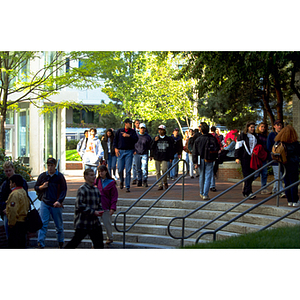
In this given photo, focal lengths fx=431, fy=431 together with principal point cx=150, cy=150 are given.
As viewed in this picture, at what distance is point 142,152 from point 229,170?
4561 millimetres

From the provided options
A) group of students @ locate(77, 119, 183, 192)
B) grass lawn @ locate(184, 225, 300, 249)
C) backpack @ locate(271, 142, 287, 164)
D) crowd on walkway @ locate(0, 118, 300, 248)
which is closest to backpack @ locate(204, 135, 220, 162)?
crowd on walkway @ locate(0, 118, 300, 248)

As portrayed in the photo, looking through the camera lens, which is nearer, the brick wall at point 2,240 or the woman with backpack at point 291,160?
the woman with backpack at point 291,160

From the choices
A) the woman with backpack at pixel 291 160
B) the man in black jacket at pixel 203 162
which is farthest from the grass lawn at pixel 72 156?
the woman with backpack at pixel 291 160

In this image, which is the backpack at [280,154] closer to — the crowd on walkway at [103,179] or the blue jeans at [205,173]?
the crowd on walkway at [103,179]

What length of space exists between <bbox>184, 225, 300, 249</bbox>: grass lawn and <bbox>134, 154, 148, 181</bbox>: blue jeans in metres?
5.86

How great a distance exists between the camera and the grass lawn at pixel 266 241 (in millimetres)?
6883

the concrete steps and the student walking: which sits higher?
the student walking

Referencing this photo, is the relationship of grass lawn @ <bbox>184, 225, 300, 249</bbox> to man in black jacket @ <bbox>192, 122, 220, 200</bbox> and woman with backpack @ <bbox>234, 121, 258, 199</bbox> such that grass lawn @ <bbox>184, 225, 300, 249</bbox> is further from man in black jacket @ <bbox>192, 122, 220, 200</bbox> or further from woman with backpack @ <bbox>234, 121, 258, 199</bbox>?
man in black jacket @ <bbox>192, 122, 220, 200</bbox>

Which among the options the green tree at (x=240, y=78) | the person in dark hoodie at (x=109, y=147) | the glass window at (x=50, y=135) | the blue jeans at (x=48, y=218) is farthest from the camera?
the glass window at (x=50, y=135)

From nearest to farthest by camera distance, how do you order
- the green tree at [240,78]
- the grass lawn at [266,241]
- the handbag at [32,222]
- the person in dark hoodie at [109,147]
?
the grass lawn at [266,241], the handbag at [32,222], the green tree at [240,78], the person in dark hoodie at [109,147]

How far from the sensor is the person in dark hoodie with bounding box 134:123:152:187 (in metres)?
12.8

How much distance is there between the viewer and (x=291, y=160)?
901cm

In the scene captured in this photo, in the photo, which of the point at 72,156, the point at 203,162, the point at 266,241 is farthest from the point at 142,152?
the point at 72,156

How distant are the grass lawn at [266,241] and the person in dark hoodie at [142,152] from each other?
5795 millimetres
